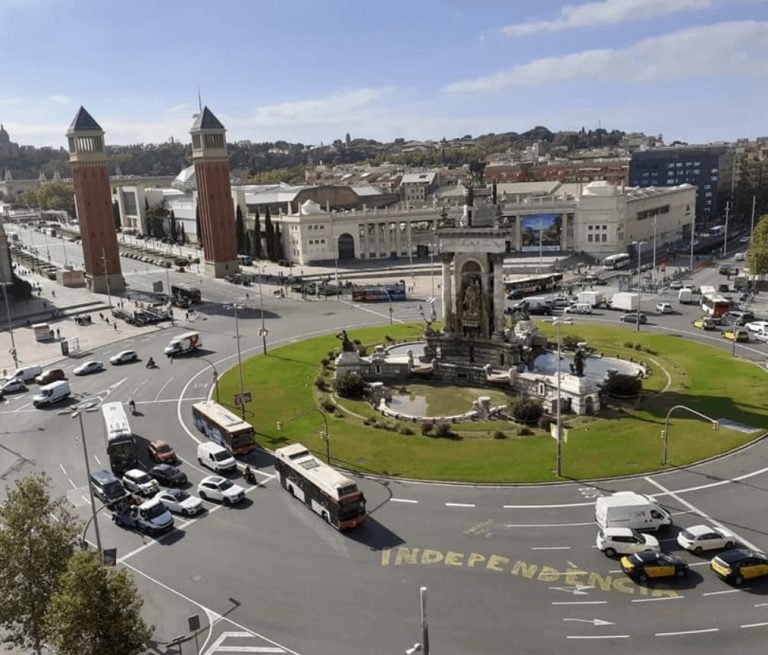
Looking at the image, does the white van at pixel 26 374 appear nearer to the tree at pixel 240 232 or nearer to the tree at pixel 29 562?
the tree at pixel 29 562

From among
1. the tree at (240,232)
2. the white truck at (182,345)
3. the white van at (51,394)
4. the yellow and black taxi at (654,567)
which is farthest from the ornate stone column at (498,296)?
the tree at (240,232)

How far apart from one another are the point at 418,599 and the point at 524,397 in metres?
25.3

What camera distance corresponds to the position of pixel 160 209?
177m

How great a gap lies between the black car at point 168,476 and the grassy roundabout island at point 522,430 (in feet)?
22.6

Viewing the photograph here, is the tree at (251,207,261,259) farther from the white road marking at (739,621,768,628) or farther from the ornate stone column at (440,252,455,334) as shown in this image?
the white road marking at (739,621,768,628)

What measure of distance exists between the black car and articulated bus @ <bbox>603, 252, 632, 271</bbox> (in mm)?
92118

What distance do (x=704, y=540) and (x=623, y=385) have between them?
21.3 metres

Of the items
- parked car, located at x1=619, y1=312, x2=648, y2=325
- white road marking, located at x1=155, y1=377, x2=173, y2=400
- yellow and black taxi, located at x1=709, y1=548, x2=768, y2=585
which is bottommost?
white road marking, located at x1=155, y1=377, x2=173, y2=400

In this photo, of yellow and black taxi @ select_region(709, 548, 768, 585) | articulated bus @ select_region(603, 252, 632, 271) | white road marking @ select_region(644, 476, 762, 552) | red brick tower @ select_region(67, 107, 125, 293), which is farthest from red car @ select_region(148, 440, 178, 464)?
articulated bus @ select_region(603, 252, 632, 271)

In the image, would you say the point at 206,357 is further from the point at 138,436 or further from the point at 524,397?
the point at 524,397

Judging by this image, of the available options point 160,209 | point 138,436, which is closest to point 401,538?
point 138,436

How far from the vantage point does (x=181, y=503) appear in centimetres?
3775

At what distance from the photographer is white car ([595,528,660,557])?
31.2 m

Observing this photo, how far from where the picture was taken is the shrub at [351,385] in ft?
183
